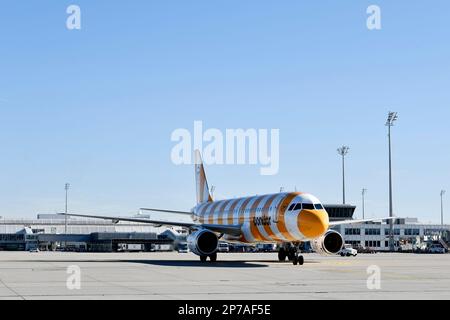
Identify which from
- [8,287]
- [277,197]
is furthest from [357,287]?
→ [277,197]

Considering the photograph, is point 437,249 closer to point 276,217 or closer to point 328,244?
point 328,244

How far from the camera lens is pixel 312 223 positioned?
1533 inches

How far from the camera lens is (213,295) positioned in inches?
831

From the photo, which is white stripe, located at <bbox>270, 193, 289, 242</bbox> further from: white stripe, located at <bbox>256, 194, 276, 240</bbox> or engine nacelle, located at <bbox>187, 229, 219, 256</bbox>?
engine nacelle, located at <bbox>187, 229, 219, 256</bbox>

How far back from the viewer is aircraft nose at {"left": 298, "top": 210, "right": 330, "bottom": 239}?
3897 centimetres

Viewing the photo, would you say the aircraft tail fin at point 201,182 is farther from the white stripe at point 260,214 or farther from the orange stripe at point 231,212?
the white stripe at point 260,214

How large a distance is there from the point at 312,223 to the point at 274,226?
4.29 metres

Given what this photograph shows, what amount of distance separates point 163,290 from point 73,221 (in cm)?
17070

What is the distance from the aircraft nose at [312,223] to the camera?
3897cm

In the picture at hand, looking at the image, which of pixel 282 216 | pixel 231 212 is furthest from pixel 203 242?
pixel 282 216

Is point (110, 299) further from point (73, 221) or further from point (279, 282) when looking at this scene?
point (73, 221)

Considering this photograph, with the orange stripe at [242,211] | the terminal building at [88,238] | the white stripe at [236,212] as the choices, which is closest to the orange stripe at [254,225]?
the orange stripe at [242,211]

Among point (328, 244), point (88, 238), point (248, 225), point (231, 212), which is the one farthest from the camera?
point (88, 238)

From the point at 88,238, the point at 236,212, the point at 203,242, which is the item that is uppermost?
the point at 236,212
